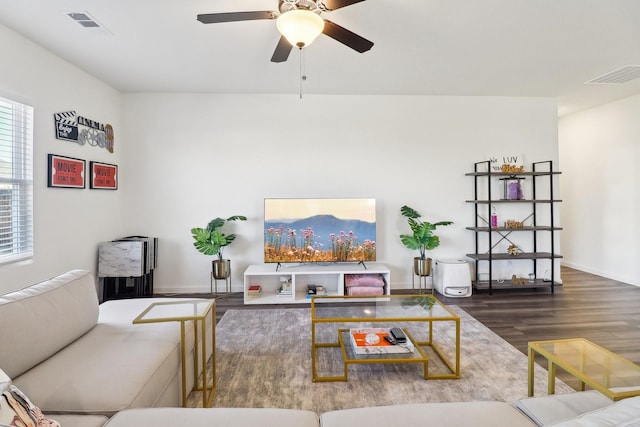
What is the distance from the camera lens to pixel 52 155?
3203 mm

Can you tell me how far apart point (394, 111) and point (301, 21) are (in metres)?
2.91

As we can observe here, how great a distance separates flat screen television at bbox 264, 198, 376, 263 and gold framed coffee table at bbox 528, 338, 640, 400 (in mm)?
2686

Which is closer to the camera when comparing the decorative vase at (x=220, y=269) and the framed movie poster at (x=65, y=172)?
the framed movie poster at (x=65, y=172)

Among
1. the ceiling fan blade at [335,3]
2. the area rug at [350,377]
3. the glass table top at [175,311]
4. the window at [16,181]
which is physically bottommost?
the area rug at [350,377]

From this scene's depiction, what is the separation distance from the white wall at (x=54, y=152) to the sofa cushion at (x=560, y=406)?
362 centimetres

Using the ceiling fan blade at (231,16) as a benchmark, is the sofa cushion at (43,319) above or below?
below

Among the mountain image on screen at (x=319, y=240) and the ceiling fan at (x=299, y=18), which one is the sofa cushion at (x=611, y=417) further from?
the mountain image on screen at (x=319, y=240)

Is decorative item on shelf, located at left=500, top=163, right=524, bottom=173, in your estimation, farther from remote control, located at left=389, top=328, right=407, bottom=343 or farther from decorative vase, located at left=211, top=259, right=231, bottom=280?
decorative vase, located at left=211, top=259, right=231, bottom=280

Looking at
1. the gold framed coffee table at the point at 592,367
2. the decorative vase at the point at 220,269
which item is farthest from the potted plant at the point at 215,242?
the gold framed coffee table at the point at 592,367

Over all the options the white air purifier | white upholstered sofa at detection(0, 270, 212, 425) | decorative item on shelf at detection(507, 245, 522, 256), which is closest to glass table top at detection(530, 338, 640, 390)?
white upholstered sofa at detection(0, 270, 212, 425)

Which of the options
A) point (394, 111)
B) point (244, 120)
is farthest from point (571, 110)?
point (244, 120)

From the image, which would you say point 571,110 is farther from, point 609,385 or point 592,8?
point 609,385

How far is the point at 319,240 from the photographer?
4.23 meters

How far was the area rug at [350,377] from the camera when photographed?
6.64 ft
